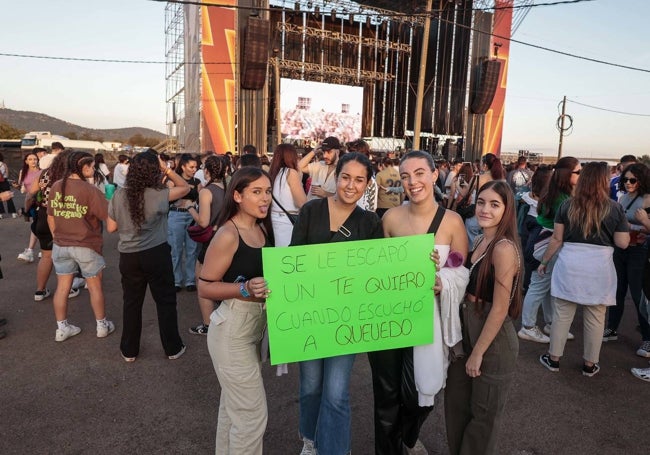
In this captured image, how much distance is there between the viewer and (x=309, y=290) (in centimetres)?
191

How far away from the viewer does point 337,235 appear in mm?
2088

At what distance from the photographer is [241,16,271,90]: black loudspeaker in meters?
17.6

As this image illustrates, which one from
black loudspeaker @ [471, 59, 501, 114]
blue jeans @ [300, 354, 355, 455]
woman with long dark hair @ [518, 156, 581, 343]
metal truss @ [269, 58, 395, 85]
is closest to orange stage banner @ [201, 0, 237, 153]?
metal truss @ [269, 58, 395, 85]

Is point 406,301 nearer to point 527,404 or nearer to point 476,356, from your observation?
point 476,356

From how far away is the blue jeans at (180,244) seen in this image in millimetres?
5438

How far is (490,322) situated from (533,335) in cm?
275

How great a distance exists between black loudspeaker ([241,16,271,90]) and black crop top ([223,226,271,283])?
58.4 feet

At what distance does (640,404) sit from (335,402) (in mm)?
2565

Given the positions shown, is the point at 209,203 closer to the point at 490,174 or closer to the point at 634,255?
the point at 490,174

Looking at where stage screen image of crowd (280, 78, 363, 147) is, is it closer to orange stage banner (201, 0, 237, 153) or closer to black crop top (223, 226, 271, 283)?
orange stage banner (201, 0, 237, 153)

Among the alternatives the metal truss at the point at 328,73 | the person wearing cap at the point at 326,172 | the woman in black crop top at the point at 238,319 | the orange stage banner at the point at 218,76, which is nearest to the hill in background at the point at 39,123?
the metal truss at the point at 328,73

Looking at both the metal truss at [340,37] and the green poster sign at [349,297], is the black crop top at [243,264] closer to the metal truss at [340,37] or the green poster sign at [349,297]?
the green poster sign at [349,297]

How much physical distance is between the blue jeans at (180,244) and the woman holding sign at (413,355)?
12.6 ft

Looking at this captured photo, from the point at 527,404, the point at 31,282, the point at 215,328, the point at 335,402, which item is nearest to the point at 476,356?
the point at 335,402
